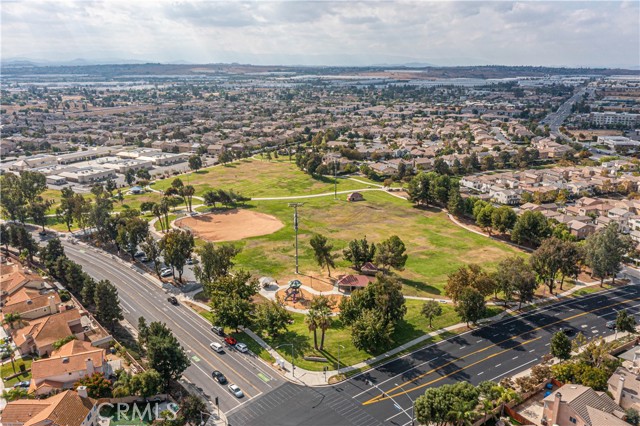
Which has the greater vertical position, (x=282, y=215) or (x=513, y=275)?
(x=513, y=275)

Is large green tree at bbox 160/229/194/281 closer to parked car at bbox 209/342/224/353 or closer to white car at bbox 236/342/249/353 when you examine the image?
parked car at bbox 209/342/224/353

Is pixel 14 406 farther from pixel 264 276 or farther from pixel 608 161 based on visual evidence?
pixel 608 161

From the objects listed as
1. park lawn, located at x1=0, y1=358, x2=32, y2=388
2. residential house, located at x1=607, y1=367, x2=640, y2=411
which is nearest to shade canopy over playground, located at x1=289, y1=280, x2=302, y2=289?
park lawn, located at x1=0, y1=358, x2=32, y2=388

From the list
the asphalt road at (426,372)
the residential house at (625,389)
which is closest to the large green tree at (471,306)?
the asphalt road at (426,372)

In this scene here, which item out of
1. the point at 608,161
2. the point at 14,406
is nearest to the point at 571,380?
the point at 14,406

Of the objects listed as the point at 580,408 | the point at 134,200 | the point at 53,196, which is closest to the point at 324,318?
the point at 580,408

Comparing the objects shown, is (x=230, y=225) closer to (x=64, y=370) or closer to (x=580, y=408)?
(x=64, y=370)

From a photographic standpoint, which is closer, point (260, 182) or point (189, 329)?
point (189, 329)
